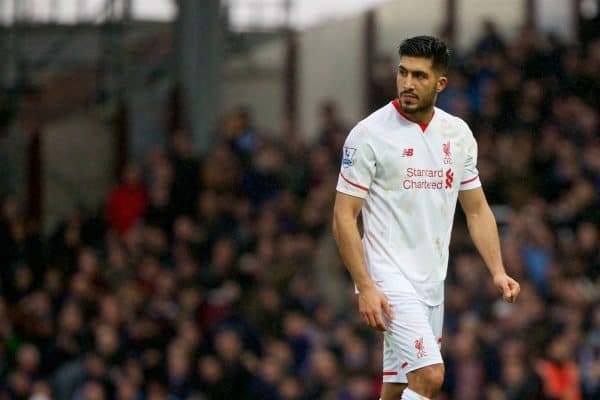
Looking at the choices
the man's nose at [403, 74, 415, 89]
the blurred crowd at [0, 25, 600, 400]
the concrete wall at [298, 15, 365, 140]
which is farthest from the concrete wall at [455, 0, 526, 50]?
the man's nose at [403, 74, 415, 89]

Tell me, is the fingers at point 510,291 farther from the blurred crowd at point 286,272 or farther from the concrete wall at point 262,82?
the concrete wall at point 262,82

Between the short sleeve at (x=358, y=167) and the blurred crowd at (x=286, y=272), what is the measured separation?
6.63 m

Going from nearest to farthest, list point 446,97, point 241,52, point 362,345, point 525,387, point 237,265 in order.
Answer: point 525,387 → point 362,345 → point 237,265 → point 446,97 → point 241,52

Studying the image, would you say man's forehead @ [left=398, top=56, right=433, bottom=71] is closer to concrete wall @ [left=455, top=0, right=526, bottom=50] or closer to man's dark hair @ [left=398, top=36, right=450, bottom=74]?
man's dark hair @ [left=398, top=36, right=450, bottom=74]

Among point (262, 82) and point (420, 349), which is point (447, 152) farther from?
point (262, 82)

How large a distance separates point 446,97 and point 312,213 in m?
2.57

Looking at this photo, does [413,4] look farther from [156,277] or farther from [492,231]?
[492,231]

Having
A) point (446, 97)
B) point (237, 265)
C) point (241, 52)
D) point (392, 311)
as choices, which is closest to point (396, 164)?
point (392, 311)

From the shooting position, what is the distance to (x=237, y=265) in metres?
16.5

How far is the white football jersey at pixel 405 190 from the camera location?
7492 millimetres

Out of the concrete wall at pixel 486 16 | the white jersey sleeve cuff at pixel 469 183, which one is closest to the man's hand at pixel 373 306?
the white jersey sleeve cuff at pixel 469 183

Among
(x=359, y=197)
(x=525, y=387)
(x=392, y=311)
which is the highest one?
(x=359, y=197)

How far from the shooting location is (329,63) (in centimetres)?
2161

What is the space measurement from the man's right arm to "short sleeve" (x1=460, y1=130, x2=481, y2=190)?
68 cm
